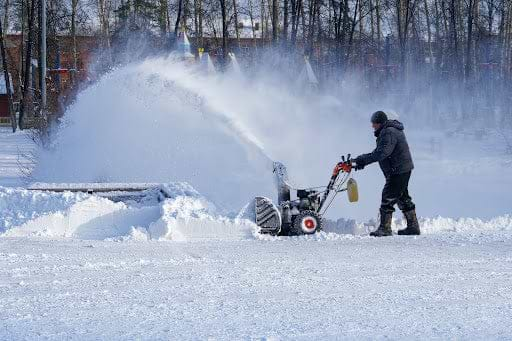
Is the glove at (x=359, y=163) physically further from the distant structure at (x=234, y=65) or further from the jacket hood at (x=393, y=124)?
the distant structure at (x=234, y=65)

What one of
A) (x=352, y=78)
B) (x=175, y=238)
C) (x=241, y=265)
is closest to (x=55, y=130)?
(x=175, y=238)

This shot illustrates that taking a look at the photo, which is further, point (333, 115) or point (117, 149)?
point (333, 115)

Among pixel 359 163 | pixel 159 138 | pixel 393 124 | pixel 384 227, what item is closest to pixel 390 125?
pixel 393 124

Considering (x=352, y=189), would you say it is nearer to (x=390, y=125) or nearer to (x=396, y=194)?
(x=396, y=194)

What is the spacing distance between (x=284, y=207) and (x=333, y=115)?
21.4 m

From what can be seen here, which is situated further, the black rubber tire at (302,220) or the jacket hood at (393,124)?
the jacket hood at (393,124)

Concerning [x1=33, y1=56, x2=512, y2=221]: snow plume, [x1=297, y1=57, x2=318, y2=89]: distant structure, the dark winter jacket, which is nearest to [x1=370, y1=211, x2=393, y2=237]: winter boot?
the dark winter jacket

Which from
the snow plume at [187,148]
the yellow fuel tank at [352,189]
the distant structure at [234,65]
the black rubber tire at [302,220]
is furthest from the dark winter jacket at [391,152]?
the distant structure at [234,65]

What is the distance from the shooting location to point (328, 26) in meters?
45.1

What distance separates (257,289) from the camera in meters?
6.66

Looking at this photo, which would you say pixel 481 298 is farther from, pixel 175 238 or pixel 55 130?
pixel 55 130

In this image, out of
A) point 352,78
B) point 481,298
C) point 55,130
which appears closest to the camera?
point 481,298

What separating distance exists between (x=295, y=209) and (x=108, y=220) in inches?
89.3

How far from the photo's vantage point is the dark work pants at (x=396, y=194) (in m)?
9.98
